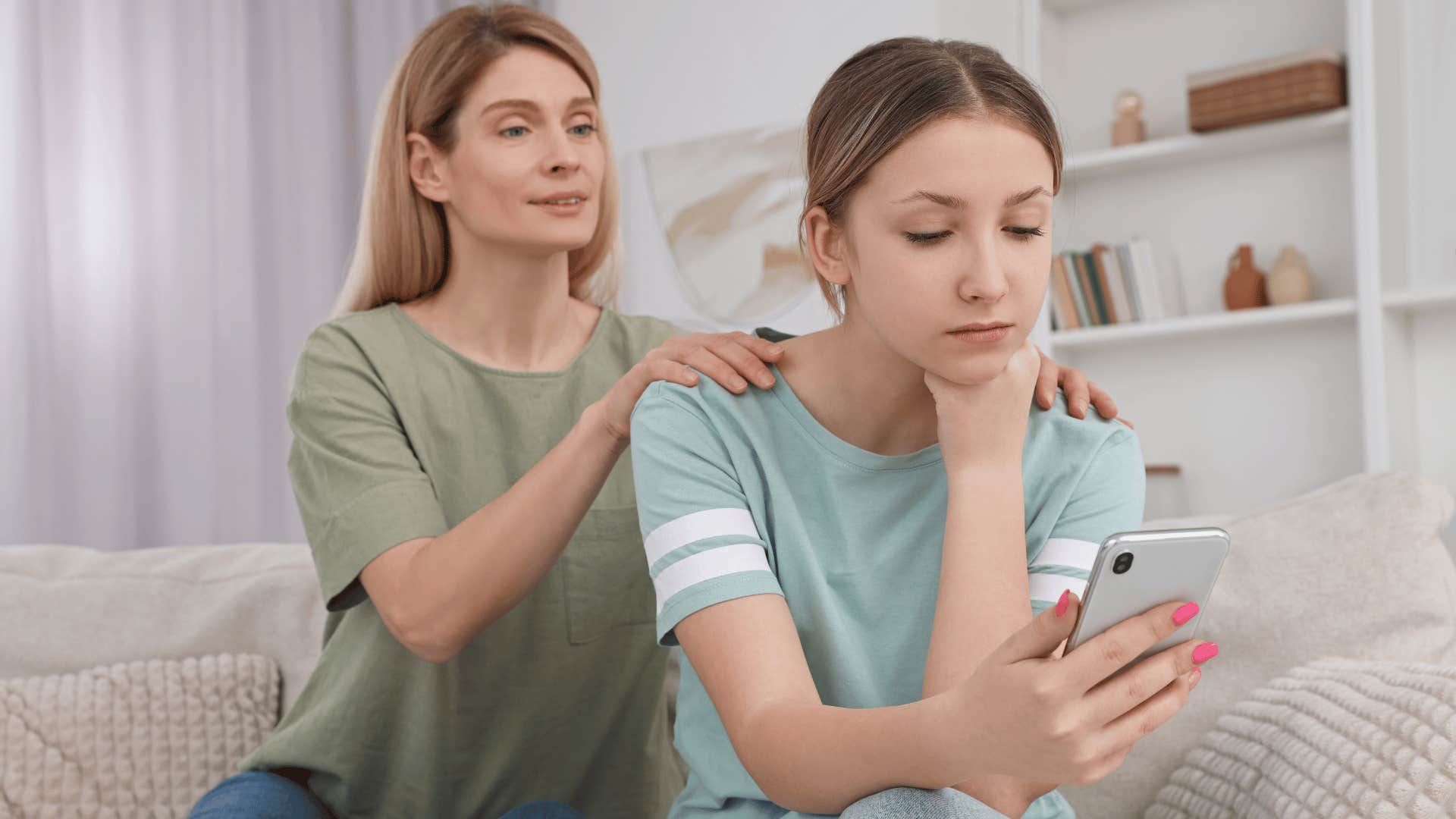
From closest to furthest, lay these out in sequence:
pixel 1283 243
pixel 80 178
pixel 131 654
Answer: pixel 131 654 < pixel 80 178 < pixel 1283 243

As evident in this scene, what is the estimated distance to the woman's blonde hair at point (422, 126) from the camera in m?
1.51

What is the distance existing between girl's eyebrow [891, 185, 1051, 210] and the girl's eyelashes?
23mm

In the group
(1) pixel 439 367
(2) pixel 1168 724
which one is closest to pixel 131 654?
(1) pixel 439 367

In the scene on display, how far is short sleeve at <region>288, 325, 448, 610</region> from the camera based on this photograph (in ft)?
4.29

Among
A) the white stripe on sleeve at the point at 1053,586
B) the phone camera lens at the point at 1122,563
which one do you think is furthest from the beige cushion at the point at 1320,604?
the phone camera lens at the point at 1122,563

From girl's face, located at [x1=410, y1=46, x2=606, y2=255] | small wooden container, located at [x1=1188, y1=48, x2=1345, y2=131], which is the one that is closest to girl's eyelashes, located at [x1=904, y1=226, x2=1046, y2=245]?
girl's face, located at [x1=410, y1=46, x2=606, y2=255]

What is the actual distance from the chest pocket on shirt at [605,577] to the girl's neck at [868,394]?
1.42 ft

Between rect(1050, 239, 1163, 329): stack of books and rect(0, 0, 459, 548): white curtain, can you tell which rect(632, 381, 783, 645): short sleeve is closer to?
rect(0, 0, 459, 548): white curtain

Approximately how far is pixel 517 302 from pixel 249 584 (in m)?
0.63

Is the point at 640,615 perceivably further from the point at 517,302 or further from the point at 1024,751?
the point at 1024,751

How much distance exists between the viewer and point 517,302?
1.52 m

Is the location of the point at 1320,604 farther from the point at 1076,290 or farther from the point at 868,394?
the point at 1076,290

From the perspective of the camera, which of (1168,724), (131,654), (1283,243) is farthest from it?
(1283,243)

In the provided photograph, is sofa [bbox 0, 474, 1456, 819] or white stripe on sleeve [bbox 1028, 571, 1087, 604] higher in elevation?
white stripe on sleeve [bbox 1028, 571, 1087, 604]
